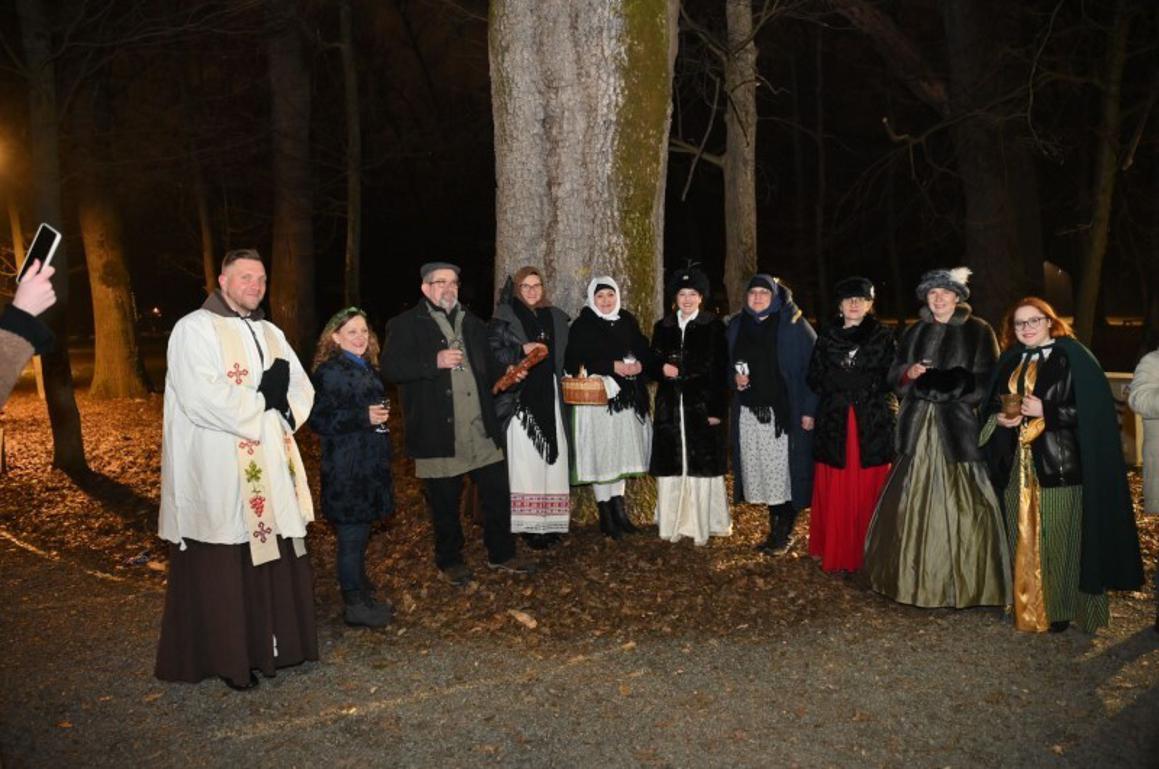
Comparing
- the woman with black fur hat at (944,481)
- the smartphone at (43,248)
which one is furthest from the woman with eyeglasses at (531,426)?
the smartphone at (43,248)

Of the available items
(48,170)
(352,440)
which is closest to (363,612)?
(352,440)

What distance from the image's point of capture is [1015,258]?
1488cm

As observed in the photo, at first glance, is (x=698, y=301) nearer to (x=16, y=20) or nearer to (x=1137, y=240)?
(x=16, y=20)

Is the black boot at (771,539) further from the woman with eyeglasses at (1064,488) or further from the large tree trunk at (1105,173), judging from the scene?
the large tree trunk at (1105,173)

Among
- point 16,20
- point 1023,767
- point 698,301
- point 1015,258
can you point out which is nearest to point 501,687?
point 1023,767

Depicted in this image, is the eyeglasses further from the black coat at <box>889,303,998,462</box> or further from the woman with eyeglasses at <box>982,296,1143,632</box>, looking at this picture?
the black coat at <box>889,303,998,462</box>

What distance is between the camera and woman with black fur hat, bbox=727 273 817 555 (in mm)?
7242

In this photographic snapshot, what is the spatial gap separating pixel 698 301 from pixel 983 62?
9797 millimetres

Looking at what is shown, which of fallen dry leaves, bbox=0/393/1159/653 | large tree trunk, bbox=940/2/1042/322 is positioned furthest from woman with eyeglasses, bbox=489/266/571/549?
large tree trunk, bbox=940/2/1042/322

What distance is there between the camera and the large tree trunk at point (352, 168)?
18.0 m

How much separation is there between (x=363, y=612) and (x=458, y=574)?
76cm

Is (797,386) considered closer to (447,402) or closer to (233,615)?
(447,402)

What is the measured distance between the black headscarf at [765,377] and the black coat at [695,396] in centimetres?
19

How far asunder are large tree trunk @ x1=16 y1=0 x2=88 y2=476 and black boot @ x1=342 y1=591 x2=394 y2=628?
6577mm
